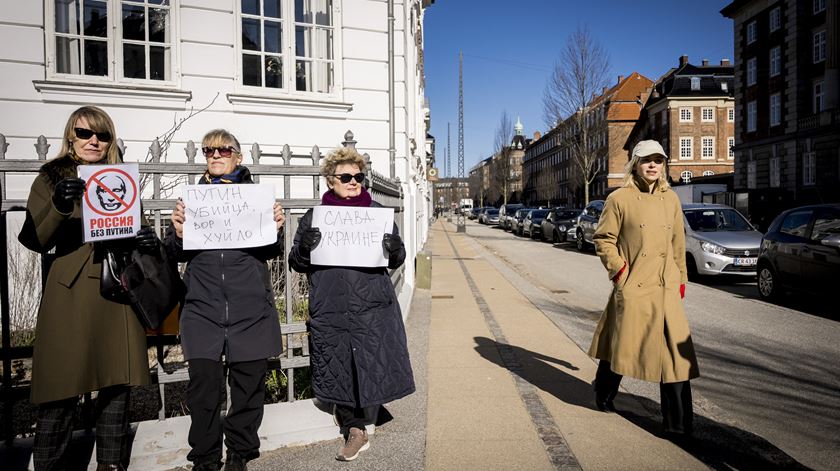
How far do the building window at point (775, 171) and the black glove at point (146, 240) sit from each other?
45233mm

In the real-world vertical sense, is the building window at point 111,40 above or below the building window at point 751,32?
below

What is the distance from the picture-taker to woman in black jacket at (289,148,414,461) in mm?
3480

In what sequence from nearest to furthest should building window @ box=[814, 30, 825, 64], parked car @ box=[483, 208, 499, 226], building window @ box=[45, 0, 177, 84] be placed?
1. building window @ box=[45, 0, 177, 84]
2. building window @ box=[814, 30, 825, 64]
3. parked car @ box=[483, 208, 499, 226]

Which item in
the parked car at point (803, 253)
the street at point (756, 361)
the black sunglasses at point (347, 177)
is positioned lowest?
the street at point (756, 361)

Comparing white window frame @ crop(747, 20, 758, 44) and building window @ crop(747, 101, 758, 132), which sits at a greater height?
white window frame @ crop(747, 20, 758, 44)

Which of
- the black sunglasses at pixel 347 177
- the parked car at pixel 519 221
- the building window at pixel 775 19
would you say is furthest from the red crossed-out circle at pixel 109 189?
the building window at pixel 775 19

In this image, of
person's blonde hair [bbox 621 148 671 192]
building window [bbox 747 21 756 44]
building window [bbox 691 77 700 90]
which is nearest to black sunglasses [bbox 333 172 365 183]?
person's blonde hair [bbox 621 148 671 192]

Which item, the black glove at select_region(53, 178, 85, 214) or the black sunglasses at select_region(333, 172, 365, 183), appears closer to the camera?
the black glove at select_region(53, 178, 85, 214)

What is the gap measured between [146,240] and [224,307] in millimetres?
553

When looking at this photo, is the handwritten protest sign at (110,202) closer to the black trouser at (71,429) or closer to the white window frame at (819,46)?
the black trouser at (71,429)

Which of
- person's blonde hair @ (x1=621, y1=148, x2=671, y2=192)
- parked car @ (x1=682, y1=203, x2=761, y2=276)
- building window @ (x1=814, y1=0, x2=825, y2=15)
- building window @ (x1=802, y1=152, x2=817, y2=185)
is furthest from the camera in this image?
building window @ (x1=802, y1=152, x2=817, y2=185)

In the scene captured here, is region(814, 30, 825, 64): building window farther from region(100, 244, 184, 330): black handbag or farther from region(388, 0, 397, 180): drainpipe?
region(100, 244, 184, 330): black handbag

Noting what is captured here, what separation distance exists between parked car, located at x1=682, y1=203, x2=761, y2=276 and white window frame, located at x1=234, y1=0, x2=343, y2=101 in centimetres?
770

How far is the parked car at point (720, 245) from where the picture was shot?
11.8 m
